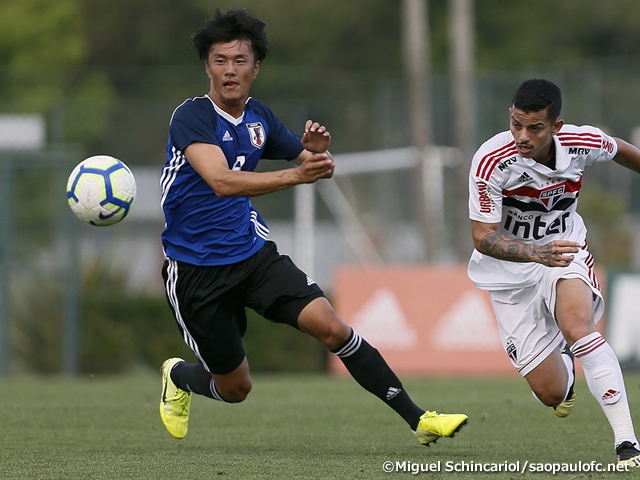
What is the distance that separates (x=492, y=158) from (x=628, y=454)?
177 cm

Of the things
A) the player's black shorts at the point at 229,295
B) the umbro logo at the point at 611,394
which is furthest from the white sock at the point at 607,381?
the player's black shorts at the point at 229,295

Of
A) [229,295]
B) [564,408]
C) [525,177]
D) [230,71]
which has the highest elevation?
[230,71]

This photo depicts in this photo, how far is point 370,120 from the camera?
18.5 meters

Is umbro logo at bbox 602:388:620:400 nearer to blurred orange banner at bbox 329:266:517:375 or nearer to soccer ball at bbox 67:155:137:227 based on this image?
soccer ball at bbox 67:155:137:227

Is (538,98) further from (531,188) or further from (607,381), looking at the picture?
(607,381)

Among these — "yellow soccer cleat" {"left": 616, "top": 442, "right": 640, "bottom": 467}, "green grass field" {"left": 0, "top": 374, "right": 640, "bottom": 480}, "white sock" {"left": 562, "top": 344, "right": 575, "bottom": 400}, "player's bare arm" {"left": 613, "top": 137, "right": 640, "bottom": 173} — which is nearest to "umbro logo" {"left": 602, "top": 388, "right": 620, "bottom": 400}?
"yellow soccer cleat" {"left": 616, "top": 442, "right": 640, "bottom": 467}

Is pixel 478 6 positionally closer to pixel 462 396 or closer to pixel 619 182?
pixel 619 182

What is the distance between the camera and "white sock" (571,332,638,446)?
6.20 m

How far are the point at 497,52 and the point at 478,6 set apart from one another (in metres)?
1.82

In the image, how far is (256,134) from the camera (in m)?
6.87

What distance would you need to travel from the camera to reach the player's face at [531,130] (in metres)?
6.37

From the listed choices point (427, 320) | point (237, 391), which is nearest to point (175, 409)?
point (237, 391)

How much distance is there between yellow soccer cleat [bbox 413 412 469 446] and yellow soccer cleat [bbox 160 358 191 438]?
158 cm

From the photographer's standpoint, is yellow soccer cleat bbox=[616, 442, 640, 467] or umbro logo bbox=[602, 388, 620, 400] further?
umbro logo bbox=[602, 388, 620, 400]
